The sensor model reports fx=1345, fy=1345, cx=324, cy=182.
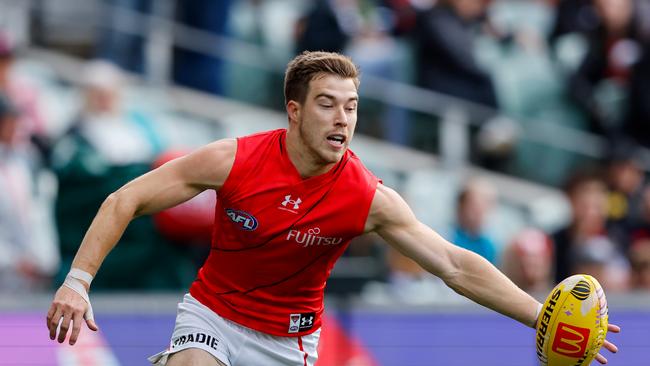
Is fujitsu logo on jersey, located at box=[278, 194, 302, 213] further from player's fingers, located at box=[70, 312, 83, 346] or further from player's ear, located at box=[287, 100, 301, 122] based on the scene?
player's fingers, located at box=[70, 312, 83, 346]

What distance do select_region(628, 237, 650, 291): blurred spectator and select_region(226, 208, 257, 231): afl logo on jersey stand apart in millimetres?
5192

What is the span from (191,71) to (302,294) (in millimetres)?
6732

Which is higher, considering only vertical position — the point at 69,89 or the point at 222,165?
the point at 222,165

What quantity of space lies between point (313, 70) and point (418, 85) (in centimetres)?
618

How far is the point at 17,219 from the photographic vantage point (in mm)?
10711

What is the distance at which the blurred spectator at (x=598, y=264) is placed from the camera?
10.4 meters

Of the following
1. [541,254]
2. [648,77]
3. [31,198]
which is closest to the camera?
[541,254]

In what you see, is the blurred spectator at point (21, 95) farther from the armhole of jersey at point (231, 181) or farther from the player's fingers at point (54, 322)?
the player's fingers at point (54, 322)

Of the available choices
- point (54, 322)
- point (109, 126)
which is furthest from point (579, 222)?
point (54, 322)

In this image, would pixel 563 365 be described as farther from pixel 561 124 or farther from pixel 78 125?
pixel 561 124

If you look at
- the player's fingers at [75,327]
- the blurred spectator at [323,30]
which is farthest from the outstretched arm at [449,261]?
the blurred spectator at [323,30]

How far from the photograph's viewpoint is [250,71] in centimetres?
1318

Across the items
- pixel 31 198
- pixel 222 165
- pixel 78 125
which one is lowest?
pixel 31 198

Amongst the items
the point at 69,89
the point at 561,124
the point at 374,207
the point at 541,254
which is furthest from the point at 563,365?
the point at 69,89
